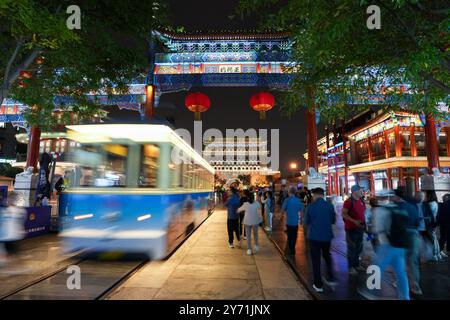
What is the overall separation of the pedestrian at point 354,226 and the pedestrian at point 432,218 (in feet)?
6.08

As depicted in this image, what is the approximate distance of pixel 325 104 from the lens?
8.70 m

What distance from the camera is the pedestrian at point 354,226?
19.6ft

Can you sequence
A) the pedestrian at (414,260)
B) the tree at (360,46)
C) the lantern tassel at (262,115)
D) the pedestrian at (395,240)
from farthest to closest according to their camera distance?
the lantern tassel at (262,115) < the tree at (360,46) < the pedestrian at (414,260) < the pedestrian at (395,240)

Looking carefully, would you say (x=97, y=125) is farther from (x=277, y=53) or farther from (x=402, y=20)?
(x=277, y=53)

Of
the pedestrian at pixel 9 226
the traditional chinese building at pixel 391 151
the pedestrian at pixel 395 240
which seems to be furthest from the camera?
the traditional chinese building at pixel 391 151

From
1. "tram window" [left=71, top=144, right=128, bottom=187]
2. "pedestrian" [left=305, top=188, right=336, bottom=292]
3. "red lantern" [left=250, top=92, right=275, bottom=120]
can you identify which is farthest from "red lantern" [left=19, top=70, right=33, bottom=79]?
"pedestrian" [left=305, top=188, right=336, bottom=292]

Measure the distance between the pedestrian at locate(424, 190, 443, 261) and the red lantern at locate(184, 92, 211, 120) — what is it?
9.54 m

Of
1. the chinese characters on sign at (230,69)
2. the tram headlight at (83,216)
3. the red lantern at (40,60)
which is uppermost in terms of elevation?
the chinese characters on sign at (230,69)

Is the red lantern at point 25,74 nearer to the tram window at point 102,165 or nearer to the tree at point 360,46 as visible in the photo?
the tram window at point 102,165

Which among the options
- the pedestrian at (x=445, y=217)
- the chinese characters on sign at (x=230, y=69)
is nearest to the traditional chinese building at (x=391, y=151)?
the chinese characters on sign at (x=230, y=69)

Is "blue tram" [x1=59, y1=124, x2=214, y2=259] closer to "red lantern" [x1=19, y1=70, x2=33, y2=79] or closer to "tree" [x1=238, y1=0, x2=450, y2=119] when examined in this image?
"tree" [x1=238, y1=0, x2=450, y2=119]

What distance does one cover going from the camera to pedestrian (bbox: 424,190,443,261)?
6.62 m
